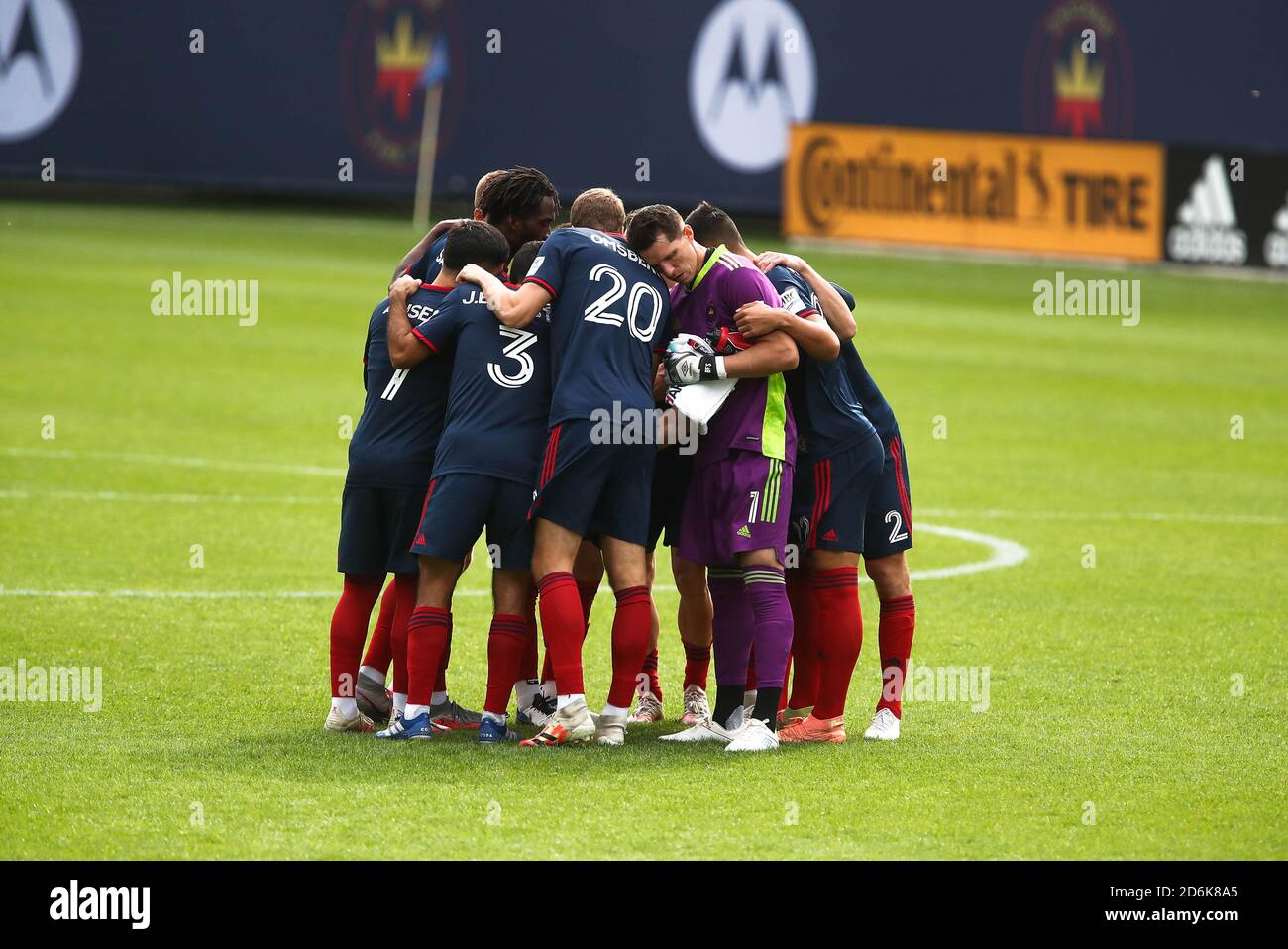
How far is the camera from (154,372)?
59.3 feet

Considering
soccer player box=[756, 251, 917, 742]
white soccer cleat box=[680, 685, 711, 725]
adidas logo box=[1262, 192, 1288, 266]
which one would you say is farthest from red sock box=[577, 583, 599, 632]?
adidas logo box=[1262, 192, 1288, 266]

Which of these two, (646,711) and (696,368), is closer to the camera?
(696,368)

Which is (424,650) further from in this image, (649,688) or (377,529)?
(649,688)

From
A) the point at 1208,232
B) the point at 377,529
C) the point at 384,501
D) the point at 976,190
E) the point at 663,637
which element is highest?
the point at 976,190

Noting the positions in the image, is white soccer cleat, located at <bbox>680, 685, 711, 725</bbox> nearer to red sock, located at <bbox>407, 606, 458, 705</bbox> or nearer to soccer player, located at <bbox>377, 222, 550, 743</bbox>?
soccer player, located at <bbox>377, 222, 550, 743</bbox>

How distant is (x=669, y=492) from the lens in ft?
23.9

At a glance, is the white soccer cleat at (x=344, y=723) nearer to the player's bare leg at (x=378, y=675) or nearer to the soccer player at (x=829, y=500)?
the player's bare leg at (x=378, y=675)

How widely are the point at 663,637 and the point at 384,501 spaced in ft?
8.13

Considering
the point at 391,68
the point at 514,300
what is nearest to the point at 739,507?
the point at 514,300

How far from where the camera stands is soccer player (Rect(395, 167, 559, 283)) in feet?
23.9

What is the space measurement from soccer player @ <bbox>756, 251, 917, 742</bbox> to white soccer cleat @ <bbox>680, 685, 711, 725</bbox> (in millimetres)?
632
